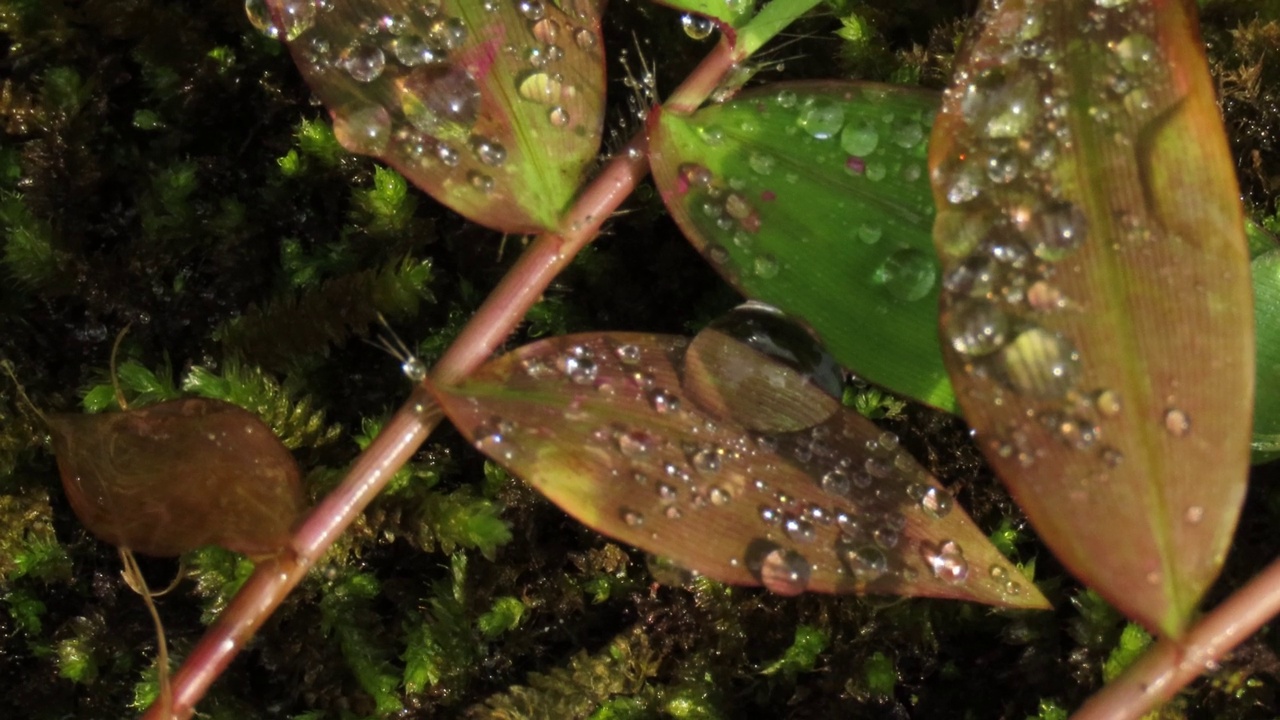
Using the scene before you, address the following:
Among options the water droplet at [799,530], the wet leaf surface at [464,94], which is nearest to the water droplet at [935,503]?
the water droplet at [799,530]

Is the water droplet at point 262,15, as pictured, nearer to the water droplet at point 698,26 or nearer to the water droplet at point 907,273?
the water droplet at point 698,26

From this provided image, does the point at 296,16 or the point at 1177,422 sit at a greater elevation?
the point at 296,16

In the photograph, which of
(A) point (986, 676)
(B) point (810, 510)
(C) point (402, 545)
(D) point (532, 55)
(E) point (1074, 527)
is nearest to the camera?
(E) point (1074, 527)

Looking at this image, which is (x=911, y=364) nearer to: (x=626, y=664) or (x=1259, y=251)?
(x=1259, y=251)

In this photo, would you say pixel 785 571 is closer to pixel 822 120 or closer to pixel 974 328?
pixel 974 328

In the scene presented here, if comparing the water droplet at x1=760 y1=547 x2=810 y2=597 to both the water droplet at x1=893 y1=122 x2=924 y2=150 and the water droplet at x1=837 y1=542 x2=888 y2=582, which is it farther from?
the water droplet at x1=893 y1=122 x2=924 y2=150

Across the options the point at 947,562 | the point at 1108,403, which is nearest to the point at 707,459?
the point at 947,562

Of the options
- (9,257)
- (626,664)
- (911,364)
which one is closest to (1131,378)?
(911,364)
